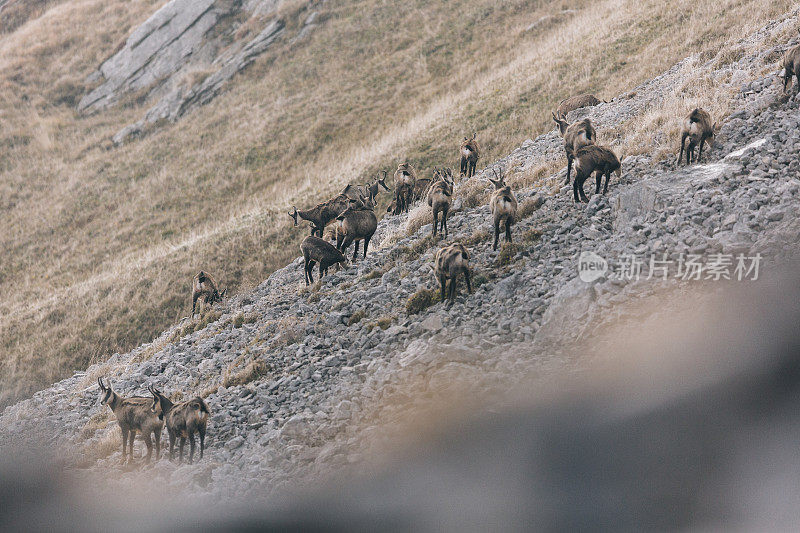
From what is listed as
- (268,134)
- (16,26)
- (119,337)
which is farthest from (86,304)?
(16,26)

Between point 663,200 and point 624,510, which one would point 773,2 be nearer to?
point 663,200

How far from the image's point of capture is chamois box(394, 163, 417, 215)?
70.7 feet

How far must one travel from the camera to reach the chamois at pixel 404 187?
70.7ft

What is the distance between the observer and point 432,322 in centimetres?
1205

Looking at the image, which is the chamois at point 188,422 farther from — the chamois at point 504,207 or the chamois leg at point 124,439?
the chamois at point 504,207

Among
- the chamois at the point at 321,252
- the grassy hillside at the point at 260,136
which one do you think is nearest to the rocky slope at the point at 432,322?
the chamois at the point at 321,252

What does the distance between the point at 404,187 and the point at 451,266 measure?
390 inches

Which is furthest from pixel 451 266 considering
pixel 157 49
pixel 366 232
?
pixel 157 49

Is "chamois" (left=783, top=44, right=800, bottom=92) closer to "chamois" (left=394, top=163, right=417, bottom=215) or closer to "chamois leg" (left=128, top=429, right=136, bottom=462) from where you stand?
"chamois" (left=394, top=163, right=417, bottom=215)

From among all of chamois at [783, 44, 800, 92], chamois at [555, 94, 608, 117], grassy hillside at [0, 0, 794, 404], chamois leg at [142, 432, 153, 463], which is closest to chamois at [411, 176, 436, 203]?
grassy hillside at [0, 0, 794, 404]

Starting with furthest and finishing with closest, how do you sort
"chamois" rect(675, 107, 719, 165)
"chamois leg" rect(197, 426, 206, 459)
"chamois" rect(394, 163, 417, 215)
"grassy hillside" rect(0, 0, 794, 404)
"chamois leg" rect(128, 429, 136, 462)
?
"grassy hillside" rect(0, 0, 794, 404) → "chamois" rect(394, 163, 417, 215) → "chamois" rect(675, 107, 719, 165) → "chamois leg" rect(128, 429, 136, 462) → "chamois leg" rect(197, 426, 206, 459)

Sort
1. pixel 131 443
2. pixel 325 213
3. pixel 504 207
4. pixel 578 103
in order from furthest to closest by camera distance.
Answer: pixel 578 103
pixel 325 213
pixel 504 207
pixel 131 443

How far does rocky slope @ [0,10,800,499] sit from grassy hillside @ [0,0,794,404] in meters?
3.33
